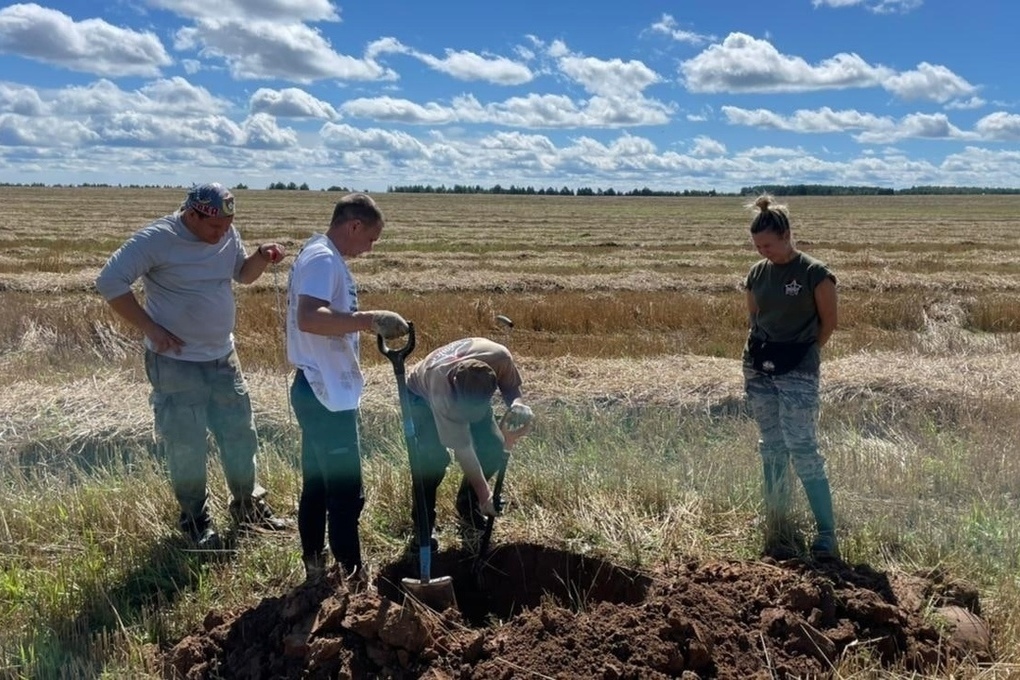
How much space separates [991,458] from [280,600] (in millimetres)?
4243

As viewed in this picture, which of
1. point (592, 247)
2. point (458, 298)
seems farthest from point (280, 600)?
point (592, 247)

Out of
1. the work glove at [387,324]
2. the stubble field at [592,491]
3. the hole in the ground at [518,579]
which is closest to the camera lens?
the stubble field at [592,491]

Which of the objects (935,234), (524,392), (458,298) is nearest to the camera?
(524,392)

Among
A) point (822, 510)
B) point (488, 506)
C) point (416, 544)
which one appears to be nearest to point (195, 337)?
point (416, 544)

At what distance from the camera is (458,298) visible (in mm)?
13633

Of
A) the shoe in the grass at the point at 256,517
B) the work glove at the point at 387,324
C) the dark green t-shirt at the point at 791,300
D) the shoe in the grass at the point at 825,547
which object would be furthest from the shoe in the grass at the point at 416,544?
the dark green t-shirt at the point at 791,300

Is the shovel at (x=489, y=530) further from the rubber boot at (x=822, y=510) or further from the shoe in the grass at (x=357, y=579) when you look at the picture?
the rubber boot at (x=822, y=510)

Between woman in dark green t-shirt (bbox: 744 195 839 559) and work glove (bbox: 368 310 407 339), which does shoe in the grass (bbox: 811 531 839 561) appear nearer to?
woman in dark green t-shirt (bbox: 744 195 839 559)

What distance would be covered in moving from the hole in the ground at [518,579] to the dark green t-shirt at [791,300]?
4.39ft

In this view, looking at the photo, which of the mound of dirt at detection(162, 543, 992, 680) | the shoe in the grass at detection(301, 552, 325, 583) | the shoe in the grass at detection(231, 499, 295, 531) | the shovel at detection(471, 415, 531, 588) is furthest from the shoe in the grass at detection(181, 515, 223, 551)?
the shovel at detection(471, 415, 531, 588)

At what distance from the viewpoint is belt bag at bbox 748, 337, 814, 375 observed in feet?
13.0

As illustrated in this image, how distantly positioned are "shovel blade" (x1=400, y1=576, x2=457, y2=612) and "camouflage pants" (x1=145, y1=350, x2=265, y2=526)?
1271 millimetres

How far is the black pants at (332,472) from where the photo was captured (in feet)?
11.5

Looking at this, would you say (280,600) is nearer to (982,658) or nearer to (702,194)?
(982,658)
